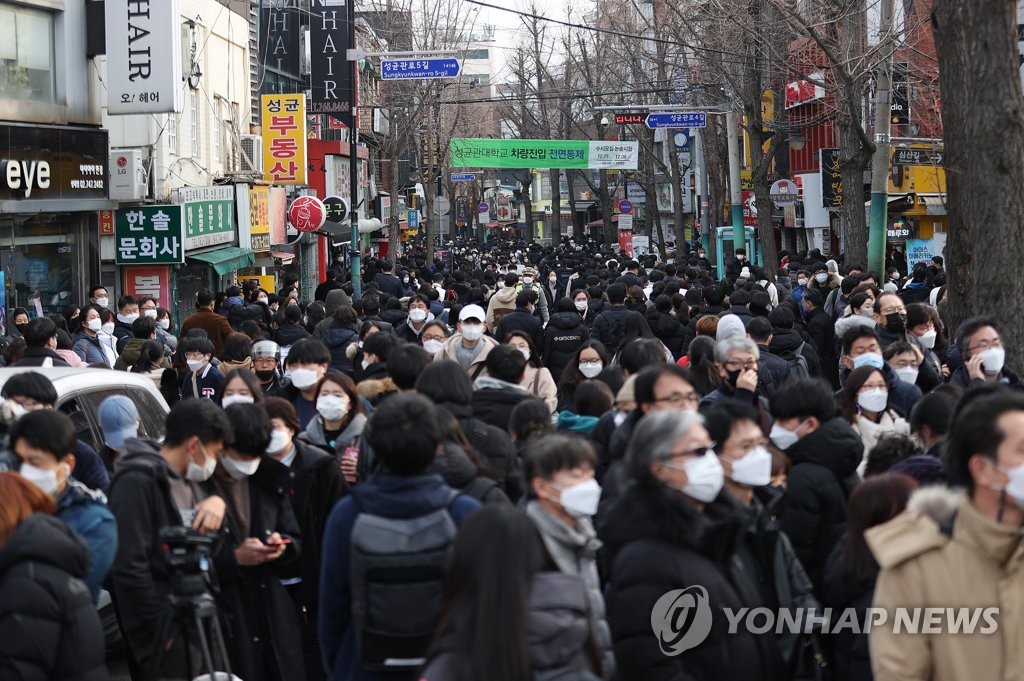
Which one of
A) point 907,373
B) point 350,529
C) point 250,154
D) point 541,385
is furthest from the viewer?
point 250,154

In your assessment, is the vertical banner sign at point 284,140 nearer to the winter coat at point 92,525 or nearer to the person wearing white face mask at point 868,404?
the person wearing white face mask at point 868,404

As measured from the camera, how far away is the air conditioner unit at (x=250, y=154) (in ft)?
98.5

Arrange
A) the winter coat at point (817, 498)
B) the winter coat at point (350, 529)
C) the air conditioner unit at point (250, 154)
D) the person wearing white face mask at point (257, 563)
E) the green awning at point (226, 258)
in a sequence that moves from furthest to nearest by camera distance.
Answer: the air conditioner unit at point (250, 154) → the green awning at point (226, 258) → the person wearing white face mask at point (257, 563) → the winter coat at point (817, 498) → the winter coat at point (350, 529)

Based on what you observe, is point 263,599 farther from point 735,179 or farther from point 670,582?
point 735,179

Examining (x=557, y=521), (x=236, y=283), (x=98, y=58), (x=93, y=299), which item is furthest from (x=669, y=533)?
(x=236, y=283)

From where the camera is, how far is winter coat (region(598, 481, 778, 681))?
421 centimetres

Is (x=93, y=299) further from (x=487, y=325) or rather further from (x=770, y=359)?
(x=770, y=359)

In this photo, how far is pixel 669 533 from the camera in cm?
429

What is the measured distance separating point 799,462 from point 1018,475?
2.07 meters

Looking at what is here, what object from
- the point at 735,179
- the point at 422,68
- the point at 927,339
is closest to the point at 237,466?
the point at 927,339

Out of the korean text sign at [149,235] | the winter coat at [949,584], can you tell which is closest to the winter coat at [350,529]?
the winter coat at [949,584]

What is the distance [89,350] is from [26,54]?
768 centimetres

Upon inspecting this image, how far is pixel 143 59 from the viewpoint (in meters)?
19.5

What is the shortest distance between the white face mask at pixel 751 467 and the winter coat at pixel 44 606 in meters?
2.22
